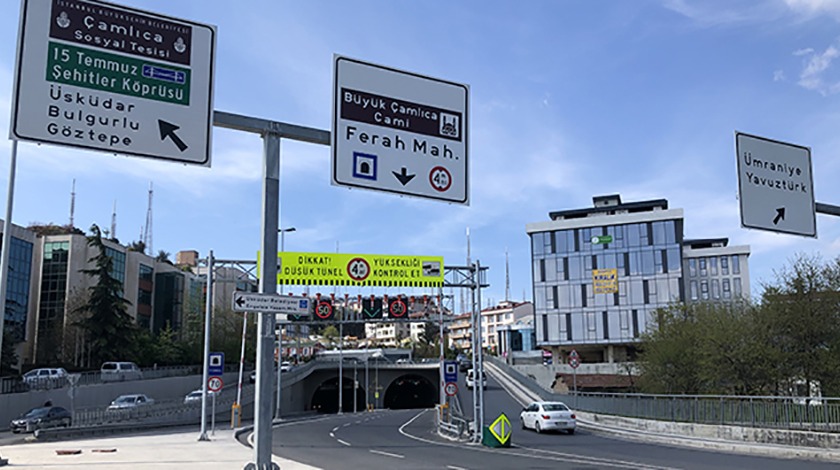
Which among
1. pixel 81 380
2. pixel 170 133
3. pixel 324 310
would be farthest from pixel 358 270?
pixel 170 133

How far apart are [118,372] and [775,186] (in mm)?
48027

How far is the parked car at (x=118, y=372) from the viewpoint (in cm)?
5000

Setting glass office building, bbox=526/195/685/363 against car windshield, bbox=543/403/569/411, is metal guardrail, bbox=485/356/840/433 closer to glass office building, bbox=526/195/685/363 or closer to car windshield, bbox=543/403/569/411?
car windshield, bbox=543/403/569/411

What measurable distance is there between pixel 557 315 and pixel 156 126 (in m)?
81.3

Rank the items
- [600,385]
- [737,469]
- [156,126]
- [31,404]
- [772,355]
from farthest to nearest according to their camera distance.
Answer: [600,385], [31,404], [772,355], [737,469], [156,126]

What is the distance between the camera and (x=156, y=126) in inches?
338

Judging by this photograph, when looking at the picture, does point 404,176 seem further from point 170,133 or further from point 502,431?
point 502,431

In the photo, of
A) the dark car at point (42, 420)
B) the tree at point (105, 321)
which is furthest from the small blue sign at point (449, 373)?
the tree at point (105, 321)

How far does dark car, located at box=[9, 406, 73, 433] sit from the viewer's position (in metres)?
35.0

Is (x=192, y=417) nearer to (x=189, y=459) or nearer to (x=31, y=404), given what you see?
(x=31, y=404)

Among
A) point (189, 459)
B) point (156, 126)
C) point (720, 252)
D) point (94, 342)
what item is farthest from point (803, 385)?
point (720, 252)

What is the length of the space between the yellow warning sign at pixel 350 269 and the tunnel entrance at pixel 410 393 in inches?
3145

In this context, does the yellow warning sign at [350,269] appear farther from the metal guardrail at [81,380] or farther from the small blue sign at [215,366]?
the metal guardrail at [81,380]

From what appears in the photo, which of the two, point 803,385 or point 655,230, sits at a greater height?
point 655,230
